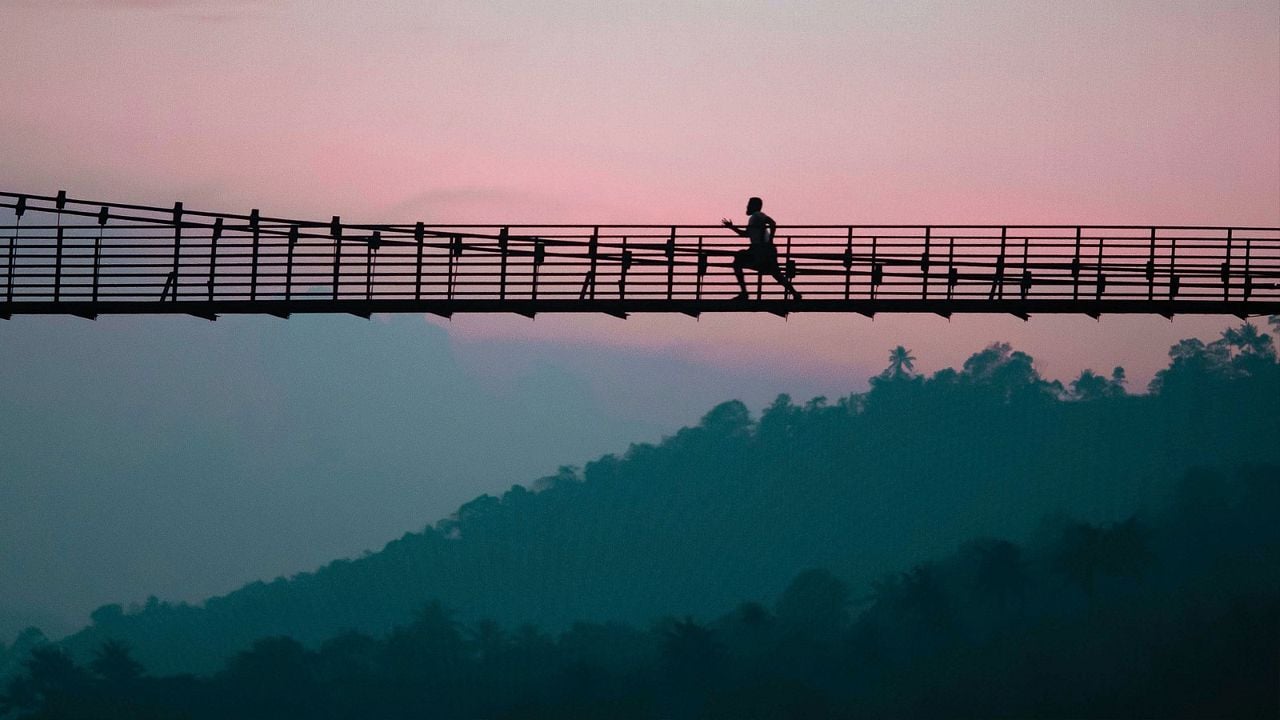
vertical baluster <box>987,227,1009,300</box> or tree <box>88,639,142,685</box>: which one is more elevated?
vertical baluster <box>987,227,1009,300</box>

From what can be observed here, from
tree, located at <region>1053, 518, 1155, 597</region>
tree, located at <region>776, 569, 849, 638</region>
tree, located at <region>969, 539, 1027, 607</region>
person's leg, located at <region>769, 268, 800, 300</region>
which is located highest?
person's leg, located at <region>769, 268, 800, 300</region>

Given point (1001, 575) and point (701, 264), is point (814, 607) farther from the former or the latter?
point (701, 264)

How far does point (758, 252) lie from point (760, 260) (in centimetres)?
14

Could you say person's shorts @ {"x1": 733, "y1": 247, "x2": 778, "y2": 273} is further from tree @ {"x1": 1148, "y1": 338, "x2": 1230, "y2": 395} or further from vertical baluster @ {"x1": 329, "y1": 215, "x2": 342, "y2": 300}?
tree @ {"x1": 1148, "y1": 338, "x2": 1230, "y2": 395}

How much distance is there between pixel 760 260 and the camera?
88.4 ft

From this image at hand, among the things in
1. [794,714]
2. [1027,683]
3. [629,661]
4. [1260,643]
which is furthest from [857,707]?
[1260,643]

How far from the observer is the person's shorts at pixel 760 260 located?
88.5ft

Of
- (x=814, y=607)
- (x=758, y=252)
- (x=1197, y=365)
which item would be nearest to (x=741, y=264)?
(x=758, y=252)

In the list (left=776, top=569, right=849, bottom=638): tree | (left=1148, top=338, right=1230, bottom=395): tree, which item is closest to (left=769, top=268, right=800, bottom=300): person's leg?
(left=776, top=569, right=849, bottom=638): tree

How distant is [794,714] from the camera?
464ft

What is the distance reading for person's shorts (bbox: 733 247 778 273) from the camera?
2697 cm

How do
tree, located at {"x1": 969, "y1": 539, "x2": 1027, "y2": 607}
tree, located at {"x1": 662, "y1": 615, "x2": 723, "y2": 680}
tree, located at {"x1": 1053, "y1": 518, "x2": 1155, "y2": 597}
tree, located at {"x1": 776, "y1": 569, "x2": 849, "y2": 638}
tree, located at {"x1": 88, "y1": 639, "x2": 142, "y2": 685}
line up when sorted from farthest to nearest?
tree, located at {"x1": 776, "y1": 569, "x2": 849, "y2": 638}
tree, located at {"x1": 88, "y1": 639, "x2": 142, "y2": 685}
tree, located at {"x1": 969, "y1": 539, "x2": 1027, "y2": 607}
tree, located at {"x1": 662, "y1": 615, "x2": 723, "y2": 680}
tree, located at {"x1": 1053, "y1": 518, "x2": 1155, "y2": 597}

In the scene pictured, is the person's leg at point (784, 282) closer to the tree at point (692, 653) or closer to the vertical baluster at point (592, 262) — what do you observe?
the vertical baluster at point (592, 262)

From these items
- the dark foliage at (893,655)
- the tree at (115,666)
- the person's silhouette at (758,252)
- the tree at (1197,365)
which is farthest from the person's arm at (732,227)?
the tree at (1197,365)
